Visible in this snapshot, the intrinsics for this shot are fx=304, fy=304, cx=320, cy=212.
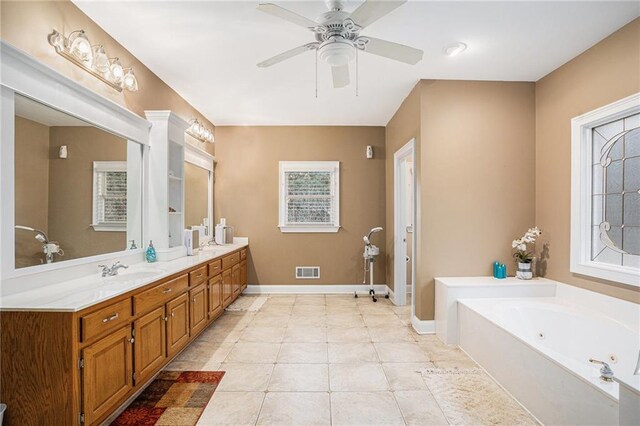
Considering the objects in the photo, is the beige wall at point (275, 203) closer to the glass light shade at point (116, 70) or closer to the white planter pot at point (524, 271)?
the white planter pot at point (524, 271)

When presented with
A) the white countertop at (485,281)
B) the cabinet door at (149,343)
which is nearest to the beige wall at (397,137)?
the white countertop at (485,281)

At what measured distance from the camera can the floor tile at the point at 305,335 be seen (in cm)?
316

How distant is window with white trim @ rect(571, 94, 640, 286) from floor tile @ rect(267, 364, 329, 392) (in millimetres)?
2473

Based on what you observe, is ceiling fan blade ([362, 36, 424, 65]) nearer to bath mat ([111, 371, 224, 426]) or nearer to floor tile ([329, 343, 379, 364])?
floor tile ([329, 343, 379, 364])

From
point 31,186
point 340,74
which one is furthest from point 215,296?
point 340,74

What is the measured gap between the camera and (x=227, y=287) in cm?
388

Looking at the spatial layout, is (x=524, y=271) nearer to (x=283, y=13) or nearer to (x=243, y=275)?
(x=283, y=13)

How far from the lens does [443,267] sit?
333 centimetres

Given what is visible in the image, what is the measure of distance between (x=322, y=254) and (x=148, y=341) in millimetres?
3091

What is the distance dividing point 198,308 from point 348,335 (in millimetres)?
1588

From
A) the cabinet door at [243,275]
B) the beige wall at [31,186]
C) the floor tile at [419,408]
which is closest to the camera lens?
the beige wall at [31,186]

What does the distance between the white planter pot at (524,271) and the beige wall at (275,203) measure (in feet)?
7.25

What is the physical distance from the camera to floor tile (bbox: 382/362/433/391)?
91.4 inches

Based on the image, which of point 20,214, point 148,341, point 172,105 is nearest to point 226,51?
point 172,105
